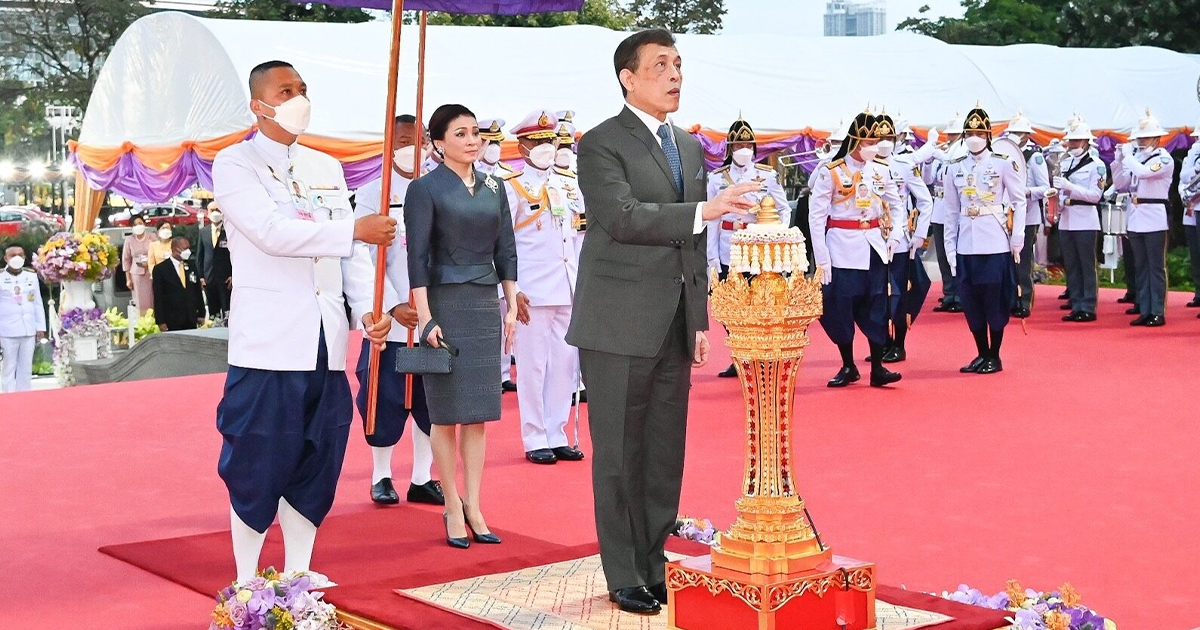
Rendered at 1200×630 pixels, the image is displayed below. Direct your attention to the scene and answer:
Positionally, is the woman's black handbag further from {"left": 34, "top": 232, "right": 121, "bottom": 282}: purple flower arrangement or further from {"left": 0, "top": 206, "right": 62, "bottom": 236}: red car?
{"left": 0, "top": 206, "right": 62, "bottom": 236}: red car

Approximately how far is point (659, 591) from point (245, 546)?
126cm

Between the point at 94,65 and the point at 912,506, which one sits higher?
the point at 94,65

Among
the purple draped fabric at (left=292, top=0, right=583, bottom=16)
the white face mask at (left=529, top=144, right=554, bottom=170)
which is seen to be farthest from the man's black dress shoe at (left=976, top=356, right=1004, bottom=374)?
the purple draped fabric at (left=292, top=0, right=583, bottom=16)

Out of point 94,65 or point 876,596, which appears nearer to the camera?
point 876,596

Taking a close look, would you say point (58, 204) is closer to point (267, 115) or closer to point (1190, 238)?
point (1190, 238)

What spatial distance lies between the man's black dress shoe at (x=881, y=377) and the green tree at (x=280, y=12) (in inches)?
Result: 890

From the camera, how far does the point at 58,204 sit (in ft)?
139

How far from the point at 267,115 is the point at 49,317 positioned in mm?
13493

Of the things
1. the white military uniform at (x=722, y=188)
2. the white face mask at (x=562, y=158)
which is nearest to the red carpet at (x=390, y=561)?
the white face mask at (x=562, y=158)

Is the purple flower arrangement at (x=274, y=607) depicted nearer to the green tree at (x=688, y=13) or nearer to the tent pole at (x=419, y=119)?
the tent pole at (x=419, y=119)

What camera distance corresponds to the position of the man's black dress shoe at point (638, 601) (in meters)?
4.55

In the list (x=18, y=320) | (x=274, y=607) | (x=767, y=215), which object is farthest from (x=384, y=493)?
(x=18, y=320)

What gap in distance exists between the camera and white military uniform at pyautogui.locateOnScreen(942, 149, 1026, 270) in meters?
11.0

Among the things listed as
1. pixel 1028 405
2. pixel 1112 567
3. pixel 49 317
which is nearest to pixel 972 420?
pixel 1028 405
